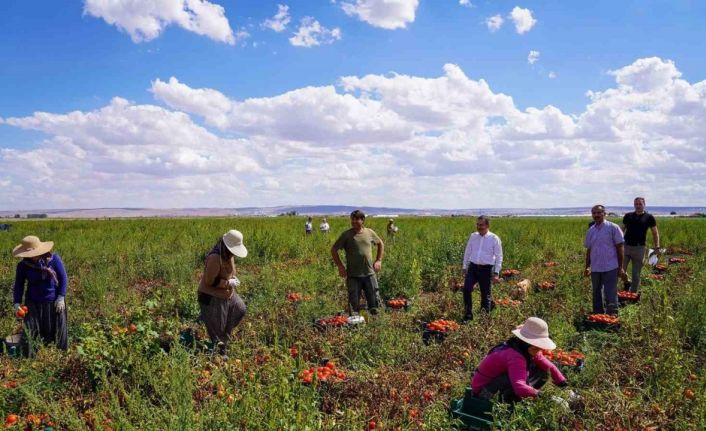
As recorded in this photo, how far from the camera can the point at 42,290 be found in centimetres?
554

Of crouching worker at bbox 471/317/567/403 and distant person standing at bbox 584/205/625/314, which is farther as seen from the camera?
distant person standing at bbox 584/205/625/314

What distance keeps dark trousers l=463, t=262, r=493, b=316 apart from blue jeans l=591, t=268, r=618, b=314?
4.87 feet

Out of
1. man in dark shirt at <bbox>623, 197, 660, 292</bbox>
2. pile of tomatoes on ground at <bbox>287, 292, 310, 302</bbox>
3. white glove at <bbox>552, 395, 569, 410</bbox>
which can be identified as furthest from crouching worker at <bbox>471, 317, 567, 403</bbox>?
man in dark shirt at <bbox>623, 197, 660, 292</bbox>

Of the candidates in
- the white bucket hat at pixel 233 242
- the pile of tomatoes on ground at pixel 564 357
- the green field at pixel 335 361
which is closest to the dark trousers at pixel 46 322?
the green field at pixel 335 361

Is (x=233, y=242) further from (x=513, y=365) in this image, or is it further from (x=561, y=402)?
(x=561, y=402)

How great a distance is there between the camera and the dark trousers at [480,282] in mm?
6820

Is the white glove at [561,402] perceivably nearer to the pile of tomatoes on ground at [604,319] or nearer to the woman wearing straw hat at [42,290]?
the pile of tomatoes on ground at [604,319]

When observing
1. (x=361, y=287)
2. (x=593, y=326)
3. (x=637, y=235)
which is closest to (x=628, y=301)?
(x=637, y=235)

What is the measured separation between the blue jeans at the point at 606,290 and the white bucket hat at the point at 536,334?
3488mm

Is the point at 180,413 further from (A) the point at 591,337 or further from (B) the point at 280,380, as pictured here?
(A) the point at 591,337

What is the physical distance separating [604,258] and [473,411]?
3960 millimetres

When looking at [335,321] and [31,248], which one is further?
[335,321]

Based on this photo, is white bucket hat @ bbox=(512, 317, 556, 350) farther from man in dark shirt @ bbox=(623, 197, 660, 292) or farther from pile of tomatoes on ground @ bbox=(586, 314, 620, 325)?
man in dark shirt @ bbox=(623, 197, 660, 292)

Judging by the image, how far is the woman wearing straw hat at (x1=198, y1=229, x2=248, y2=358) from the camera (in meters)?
5.13
